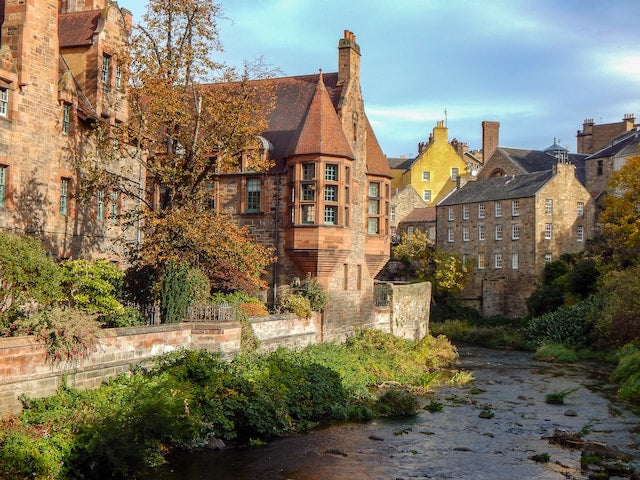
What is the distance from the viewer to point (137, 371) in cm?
1959

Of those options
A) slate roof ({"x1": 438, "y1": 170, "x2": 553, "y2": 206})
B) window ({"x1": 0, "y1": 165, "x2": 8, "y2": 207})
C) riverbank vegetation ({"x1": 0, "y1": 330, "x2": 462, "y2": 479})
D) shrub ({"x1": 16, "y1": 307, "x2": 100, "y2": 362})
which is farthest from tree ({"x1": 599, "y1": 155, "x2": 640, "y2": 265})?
shrub ({"x1": 16, "y1": 307, "x2": 100, "y2": 362})

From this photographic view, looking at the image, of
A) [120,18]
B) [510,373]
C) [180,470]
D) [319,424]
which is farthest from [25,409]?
[510,373]

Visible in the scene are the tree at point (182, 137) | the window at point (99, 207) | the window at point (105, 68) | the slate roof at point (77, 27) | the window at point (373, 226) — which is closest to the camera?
the tree at point (182, 137)

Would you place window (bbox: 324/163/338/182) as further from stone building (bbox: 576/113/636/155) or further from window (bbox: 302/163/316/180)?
stone building (bbox: 576/113/636/155)

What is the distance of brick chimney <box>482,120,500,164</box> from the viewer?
7494cm

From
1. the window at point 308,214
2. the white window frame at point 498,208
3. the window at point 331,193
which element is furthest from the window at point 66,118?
the white window frame at point 498,208

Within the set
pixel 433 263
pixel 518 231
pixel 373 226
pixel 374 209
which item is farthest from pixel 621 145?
pixel 373 226

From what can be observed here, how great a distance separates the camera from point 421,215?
71250mm

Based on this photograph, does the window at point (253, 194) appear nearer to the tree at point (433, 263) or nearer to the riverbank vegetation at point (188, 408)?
the riverbank vegetation at point (188, 408)

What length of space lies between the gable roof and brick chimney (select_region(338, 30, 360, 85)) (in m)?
2.95

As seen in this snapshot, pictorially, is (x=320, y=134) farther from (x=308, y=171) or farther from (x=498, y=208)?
(x=498, y=208)

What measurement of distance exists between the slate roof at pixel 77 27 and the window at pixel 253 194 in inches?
370

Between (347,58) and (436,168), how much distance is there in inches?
1829

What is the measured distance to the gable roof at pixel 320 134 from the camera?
30.3 meters
